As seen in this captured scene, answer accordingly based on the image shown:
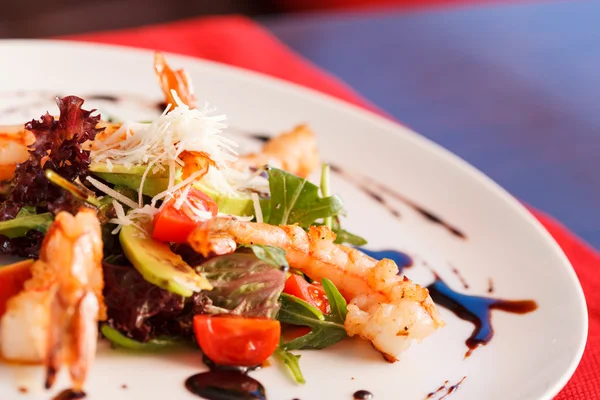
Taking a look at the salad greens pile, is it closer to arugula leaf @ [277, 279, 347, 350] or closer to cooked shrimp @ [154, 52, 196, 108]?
arugula leaf @ [277, 279, 347, 350]

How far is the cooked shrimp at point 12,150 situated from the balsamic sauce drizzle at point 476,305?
6.14 feet

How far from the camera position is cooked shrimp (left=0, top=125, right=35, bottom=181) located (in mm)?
3160

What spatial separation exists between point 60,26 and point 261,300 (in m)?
5.88

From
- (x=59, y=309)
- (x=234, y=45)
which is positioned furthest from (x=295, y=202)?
(x=234, y=45)

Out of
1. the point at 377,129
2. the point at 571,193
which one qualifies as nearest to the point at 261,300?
the point at 377,129

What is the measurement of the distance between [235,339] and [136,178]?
773 millimetres

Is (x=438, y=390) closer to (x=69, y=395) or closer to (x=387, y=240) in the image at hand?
(x=387, y=240)

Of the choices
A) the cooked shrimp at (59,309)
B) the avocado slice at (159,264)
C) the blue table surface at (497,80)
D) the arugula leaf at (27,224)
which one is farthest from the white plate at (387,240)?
the blue table surface at (497,80)

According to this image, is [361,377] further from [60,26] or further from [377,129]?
[60,26]

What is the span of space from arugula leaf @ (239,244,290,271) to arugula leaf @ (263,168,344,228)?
572mm

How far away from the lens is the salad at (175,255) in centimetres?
270

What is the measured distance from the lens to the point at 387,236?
12.9 feet

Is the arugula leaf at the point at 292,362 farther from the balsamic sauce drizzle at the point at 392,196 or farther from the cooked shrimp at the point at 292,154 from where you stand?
the balsamic sauce drizzle at the point at 392,196

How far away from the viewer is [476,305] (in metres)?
3.43
